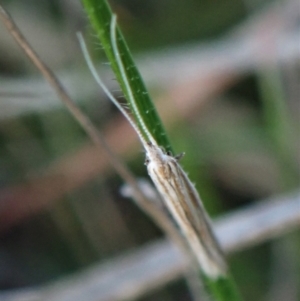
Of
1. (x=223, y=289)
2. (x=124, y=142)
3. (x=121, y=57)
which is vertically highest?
(x=124, y=142)

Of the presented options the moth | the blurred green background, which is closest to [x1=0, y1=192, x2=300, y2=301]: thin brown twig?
the blurred green background

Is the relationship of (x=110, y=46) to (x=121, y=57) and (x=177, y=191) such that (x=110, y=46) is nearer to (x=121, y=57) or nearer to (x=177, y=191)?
(x=121, y=57)

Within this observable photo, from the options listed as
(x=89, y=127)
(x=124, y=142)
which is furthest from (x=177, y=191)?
(x=124, y=142)

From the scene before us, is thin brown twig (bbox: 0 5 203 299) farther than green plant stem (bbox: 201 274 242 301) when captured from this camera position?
No

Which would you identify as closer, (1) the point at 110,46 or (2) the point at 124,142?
(1) the point at 110,46

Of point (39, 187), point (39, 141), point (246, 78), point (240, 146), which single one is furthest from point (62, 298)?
point (246, 78)

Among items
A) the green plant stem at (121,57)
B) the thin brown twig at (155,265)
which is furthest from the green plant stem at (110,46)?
the thin brown twig at (155,265)

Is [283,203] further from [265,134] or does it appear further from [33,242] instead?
[33,242]

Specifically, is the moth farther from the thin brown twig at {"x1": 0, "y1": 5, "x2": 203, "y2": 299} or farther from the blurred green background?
the blurred green background

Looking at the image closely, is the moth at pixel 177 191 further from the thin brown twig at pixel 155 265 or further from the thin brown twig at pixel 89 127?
the thin brown twig at pixel 155 265
